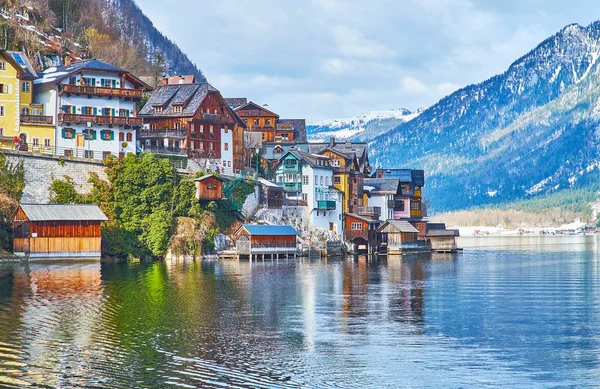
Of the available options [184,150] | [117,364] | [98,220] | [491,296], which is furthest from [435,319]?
[184,150]

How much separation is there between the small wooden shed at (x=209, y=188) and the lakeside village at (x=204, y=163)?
0.41 ft

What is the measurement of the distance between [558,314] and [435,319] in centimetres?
716

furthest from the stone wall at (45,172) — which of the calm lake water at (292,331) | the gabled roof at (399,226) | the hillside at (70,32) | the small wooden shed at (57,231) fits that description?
the gabled roof at (399,226)

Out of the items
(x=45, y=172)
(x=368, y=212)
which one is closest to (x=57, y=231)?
(x=45, y=172)

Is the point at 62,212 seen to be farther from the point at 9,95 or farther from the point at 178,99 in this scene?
the point at 178,99

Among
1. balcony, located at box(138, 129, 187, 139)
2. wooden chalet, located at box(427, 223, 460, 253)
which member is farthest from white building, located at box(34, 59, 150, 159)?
wooden chalet, located at box(427, 223, 460, 253)

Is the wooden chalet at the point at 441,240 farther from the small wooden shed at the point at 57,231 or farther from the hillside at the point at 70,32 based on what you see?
the small wooden shed at the point at 57,231

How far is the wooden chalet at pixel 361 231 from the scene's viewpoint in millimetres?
Answer: 126156

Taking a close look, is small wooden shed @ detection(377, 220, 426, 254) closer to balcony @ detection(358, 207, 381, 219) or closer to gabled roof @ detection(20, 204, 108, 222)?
balcony @ detection(358, 207, 381, 219)

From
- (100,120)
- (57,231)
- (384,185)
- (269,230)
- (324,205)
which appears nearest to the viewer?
(57,231)

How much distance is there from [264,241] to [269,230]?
1.57m

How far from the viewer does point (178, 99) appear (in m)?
117

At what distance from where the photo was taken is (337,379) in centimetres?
3525

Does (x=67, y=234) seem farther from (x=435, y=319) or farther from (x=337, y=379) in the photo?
(x=337, y=379)
